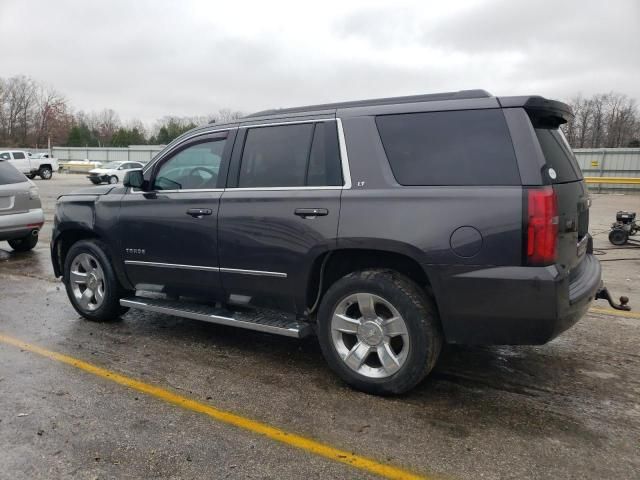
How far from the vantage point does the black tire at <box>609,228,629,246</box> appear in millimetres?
9750

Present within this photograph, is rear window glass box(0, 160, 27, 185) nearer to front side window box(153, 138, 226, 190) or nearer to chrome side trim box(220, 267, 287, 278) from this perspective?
front side window box(153, 138, 226, 190)

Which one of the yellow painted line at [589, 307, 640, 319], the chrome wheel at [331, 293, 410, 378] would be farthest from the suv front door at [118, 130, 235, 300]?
the yellow painted line at [589, 307, 640, 319]

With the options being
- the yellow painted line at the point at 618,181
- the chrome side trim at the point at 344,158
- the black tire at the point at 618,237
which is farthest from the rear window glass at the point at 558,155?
the yellow painted line at the point at 618,181

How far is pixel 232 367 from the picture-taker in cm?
416

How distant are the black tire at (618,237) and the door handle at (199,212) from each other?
8537 mm

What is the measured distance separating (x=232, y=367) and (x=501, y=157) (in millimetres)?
2548

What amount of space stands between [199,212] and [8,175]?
6.27m

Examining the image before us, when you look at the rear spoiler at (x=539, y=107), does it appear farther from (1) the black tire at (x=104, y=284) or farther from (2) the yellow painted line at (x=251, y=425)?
(1) the black tire at (x=104, y=284)

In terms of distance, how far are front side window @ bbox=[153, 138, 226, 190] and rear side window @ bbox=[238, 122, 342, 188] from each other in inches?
12.3

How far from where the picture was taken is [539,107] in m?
3.22

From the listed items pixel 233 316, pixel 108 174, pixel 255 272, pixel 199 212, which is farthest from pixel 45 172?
pixel 255 272

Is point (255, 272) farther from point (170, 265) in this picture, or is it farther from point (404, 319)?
point (404, 319)

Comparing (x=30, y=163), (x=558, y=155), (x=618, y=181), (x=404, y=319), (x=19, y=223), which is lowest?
(x=404, y=319)

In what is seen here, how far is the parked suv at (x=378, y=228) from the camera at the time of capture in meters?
3.12
